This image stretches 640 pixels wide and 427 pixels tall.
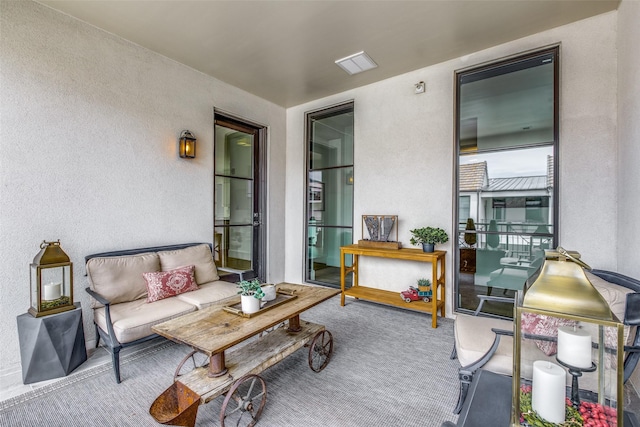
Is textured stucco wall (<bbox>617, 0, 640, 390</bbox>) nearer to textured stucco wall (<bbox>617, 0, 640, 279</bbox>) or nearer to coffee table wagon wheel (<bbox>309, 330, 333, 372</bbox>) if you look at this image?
textured stucco wall (<bbox>617, 0, 640, 279</bbox>)

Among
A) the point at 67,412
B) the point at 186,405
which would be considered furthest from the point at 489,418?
the point at 67,412

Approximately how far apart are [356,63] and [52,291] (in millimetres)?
3726

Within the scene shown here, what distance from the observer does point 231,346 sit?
1655 millimetres

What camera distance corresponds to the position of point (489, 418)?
108 centimetres

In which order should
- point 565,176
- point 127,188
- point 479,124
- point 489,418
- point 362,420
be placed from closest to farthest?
point 489,418 → point 362,420 → point 565,176 → point 127,188 → point 479,124

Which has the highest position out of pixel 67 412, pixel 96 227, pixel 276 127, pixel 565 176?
pixel 276 127

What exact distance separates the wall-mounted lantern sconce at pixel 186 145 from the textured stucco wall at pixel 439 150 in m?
1.80

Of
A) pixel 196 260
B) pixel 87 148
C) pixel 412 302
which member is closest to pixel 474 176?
pixel 412 302

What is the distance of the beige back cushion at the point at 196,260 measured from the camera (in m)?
3.10

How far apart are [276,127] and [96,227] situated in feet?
9.62

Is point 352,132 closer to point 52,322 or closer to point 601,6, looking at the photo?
point 601,6

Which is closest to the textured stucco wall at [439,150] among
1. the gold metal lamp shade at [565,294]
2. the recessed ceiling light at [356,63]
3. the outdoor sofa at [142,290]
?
the recessed ceiling light at [356,63]

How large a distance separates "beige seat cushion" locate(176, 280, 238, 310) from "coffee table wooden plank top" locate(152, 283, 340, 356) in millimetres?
543

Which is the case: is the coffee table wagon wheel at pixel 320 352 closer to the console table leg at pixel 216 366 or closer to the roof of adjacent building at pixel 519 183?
the console table leg at pixel 216 366
